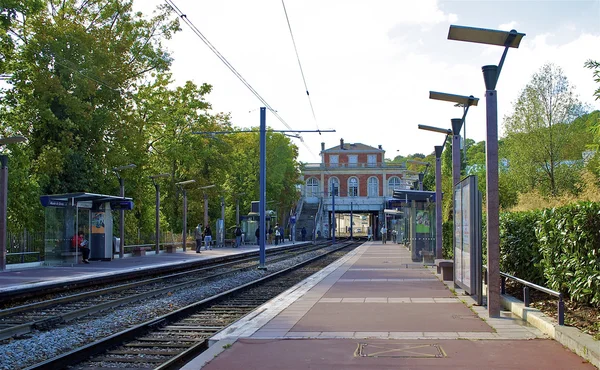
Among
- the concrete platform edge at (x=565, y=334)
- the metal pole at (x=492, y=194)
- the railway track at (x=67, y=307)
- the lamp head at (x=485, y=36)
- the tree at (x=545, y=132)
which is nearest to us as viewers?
the concrete platform edge at (x=565, y=334)

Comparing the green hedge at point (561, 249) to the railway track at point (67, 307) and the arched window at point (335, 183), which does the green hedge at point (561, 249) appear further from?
the arched window at point (335, 183)

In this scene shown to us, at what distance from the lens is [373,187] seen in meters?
107

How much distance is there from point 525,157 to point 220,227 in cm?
2358

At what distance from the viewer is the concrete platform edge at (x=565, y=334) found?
7068 mm

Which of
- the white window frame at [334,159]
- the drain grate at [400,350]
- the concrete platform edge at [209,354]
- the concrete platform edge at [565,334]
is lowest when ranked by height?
the concrete platform edge at [209,354]

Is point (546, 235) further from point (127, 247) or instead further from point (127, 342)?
point (127, 247)

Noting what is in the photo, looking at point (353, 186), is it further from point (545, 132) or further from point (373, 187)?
point (545, 132)

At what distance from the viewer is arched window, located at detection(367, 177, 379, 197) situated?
4186 inches

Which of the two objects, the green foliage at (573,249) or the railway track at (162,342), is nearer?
the railway track at (162,342)

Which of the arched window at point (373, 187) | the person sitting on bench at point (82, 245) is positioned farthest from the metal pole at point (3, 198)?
the arched window at point (373, 187)

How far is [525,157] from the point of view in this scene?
123 ft

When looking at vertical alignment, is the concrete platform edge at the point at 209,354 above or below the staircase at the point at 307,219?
below

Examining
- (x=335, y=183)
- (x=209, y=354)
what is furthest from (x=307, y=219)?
(x=209, y=354)

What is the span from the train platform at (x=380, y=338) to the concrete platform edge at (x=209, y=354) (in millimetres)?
11
